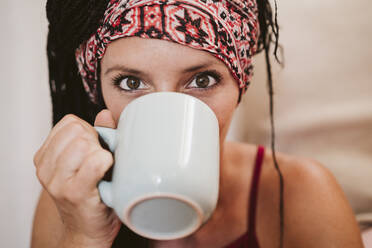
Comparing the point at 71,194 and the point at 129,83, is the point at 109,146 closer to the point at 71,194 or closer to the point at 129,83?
the point at 71,194

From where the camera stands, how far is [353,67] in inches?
38.7

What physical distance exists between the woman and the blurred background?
5cm

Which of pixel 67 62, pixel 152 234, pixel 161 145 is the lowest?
pixel 152 234

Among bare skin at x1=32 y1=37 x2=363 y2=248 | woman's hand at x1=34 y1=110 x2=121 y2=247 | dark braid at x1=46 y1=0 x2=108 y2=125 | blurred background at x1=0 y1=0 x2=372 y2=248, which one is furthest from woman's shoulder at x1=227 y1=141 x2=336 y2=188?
woman's hand at x1=34 y1=110 x2=121 y2=247

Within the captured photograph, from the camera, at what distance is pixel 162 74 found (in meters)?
0.55

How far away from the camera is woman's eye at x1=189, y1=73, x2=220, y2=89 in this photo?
2.01ft

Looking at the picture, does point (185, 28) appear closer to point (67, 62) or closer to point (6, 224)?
point (67, 62)

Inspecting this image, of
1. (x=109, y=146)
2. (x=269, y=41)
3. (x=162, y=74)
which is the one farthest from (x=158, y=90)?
(x=269, y=41)

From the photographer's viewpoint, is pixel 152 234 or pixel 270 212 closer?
pixel 152 234

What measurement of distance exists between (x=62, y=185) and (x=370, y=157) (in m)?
0.99

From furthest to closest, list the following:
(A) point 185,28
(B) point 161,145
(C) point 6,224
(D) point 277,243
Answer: (D) point 277,243 < (C) point 6,224 < (A) point 185,28 < (B) point 161,145

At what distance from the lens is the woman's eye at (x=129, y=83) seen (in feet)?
2.00

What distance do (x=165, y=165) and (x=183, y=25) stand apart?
301 millimetres

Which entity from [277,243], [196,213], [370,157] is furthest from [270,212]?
[196,213]
